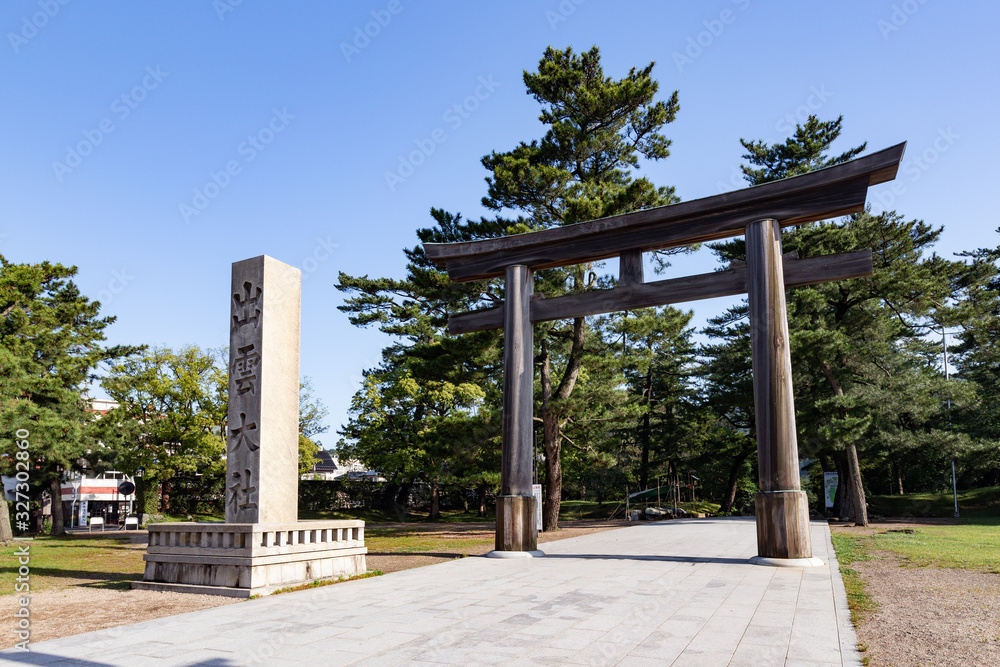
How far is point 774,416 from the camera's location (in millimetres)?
8828

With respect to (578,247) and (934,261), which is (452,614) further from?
(934,261)

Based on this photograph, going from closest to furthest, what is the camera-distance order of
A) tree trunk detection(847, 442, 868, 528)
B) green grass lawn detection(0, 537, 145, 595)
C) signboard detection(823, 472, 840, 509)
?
green grass lawn detection(0, 537, 145, 595) < tree trunk detection(847, 442, 868, 528) < signboard detection(823, 472, 840, 509)

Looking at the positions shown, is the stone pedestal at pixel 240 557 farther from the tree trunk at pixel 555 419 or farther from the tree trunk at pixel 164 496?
the tree trunk at pixel 164 496

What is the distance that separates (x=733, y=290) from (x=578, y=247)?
2496mm

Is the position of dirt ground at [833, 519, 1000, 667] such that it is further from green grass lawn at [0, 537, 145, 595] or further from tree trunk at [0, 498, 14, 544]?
tree trunk at [0, 498, 14, 544]

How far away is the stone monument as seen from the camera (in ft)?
23.8

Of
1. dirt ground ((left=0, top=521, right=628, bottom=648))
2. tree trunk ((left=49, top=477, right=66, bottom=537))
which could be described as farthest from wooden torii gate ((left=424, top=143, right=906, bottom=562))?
tree trunk ((left=49, top=477, right=66, bottom=537))

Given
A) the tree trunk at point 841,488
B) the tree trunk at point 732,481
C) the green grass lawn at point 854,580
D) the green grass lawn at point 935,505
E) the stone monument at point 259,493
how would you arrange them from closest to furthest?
the green grass lawn at point 854,580, the stone monument at point 259,493, the tree trunk at point 841,488, the green grass lawn at point 935,505, the tree trunk at point 732,481

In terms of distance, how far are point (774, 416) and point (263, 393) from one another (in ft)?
20.9

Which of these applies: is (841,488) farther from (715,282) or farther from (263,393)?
(263,393)

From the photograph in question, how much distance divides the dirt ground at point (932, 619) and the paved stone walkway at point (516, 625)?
0.87ft

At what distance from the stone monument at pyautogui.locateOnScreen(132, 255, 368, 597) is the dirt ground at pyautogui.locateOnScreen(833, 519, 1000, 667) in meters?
5.63

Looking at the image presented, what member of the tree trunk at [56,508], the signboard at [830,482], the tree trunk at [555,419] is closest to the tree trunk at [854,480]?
the signboard at [830,482]

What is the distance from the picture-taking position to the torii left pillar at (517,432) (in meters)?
10.5
